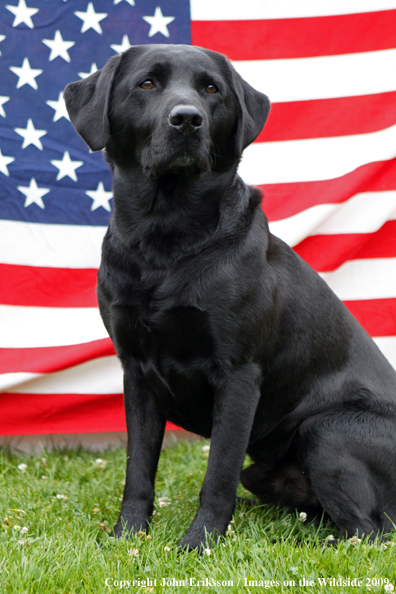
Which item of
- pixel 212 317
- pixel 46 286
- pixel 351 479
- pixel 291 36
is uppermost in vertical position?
pixel 291 36

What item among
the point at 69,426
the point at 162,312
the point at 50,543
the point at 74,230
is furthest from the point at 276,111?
the point at 50,543

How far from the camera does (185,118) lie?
6.22ft

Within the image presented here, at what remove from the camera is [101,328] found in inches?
136

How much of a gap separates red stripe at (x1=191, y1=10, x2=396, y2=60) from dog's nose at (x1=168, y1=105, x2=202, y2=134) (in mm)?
1774

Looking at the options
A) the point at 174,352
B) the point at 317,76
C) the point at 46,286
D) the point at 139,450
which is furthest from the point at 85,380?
the point at 317,76

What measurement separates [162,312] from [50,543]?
2.77 ft

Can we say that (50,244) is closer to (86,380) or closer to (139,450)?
(86,380)

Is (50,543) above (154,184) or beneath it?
beneath

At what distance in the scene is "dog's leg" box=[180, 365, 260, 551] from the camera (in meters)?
2.05

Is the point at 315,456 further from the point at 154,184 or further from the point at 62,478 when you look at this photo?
the point at 62,478

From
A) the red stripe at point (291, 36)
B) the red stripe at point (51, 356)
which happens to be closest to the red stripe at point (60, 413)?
the red stripe at point (51, 356)

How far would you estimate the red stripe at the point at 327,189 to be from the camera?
134 inches

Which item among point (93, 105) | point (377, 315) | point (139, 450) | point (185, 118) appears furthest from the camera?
point (377, 315)

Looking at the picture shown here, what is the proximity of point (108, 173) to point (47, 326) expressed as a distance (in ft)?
3.10
